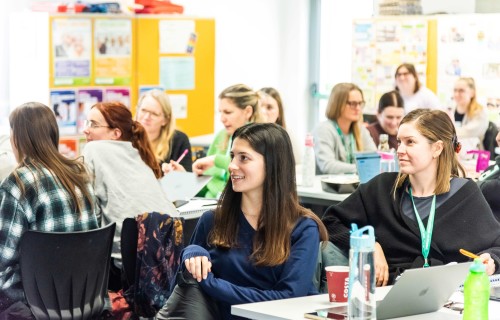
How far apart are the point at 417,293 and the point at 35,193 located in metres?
1.70

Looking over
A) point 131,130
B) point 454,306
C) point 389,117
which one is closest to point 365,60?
point 389,117

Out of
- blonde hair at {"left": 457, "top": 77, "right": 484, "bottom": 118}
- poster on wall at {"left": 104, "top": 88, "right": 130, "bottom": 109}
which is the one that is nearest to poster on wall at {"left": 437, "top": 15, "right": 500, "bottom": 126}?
blonde hair at {"left": 457, "top": 77, "right": 484, "bottom": 118}

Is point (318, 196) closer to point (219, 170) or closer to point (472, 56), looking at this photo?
point (219, 170)

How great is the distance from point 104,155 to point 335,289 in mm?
1728

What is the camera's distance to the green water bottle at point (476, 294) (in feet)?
7.98

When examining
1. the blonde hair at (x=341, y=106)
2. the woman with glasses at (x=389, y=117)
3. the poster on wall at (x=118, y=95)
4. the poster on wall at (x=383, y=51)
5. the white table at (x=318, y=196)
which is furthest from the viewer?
the poster on wall at (x=383, y=51)

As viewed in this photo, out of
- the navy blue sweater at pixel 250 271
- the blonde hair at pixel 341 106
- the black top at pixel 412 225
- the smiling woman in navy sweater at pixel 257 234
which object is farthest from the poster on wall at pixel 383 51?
the navy blue sweater at pixel 250 271

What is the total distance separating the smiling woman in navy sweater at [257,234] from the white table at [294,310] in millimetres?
172

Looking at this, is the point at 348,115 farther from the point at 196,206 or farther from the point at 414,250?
the point at 414,250

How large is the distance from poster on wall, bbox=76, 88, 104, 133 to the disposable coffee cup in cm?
483

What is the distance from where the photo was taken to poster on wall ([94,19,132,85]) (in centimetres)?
750

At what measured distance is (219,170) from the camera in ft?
19.2

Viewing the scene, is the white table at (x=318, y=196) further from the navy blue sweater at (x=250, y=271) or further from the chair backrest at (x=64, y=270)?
the navy blue sweater at (x=250, y=271)

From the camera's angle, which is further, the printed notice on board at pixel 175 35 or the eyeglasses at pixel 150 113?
the printed notice on board at pixel 175 35
